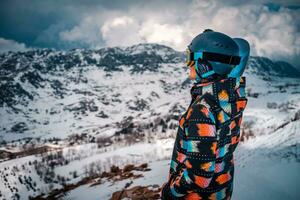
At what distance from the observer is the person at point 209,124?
3014 millimetres

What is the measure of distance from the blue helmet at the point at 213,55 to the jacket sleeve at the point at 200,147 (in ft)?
2.08

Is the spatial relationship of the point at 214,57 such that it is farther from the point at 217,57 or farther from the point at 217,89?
the point at 217,89

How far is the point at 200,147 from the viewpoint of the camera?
3.00m

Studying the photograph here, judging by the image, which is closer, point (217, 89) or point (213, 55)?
point (217, 89)

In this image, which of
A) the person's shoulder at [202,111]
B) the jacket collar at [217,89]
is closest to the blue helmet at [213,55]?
the jacket collar at [217,89]

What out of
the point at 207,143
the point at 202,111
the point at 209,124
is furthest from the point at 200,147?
the point at 202,111

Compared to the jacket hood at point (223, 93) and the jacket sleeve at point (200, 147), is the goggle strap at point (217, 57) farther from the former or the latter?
the jacket sleeve at point (200, 147)

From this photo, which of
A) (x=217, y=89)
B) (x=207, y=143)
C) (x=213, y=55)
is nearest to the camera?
(x=207, y=143)

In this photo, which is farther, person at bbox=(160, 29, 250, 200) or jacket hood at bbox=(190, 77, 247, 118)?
jacket hood at bbox=(190, 77, 247, 118)

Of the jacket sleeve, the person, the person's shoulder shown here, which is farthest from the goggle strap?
the jacket sleeve

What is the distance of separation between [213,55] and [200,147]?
1269 mm

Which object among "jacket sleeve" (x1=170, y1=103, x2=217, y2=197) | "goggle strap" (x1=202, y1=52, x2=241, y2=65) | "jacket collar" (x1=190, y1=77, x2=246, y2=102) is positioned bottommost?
"jacket sleeve" (x1=170, y1=103, x2=217, y2=197)

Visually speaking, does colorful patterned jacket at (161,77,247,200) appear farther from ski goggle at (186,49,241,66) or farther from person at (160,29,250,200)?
ski goggle at (186,49,241,66)

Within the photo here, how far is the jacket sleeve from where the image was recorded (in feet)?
9.81
